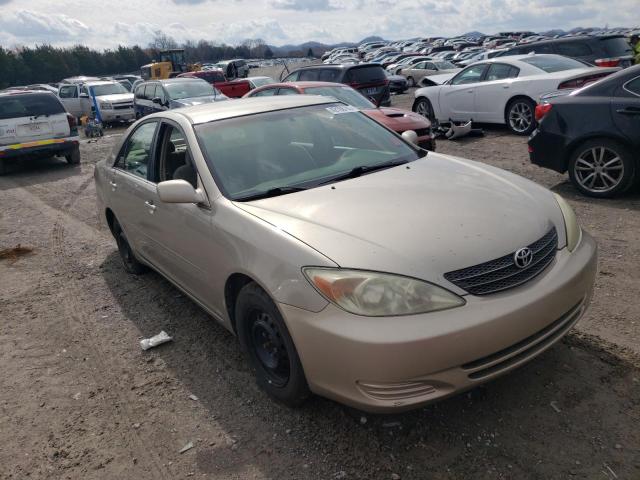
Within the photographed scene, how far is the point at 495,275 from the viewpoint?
2.50m

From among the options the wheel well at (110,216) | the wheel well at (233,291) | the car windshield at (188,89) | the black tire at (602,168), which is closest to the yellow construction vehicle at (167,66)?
the car windshield at (188,89)

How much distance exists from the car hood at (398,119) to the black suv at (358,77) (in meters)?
3.48

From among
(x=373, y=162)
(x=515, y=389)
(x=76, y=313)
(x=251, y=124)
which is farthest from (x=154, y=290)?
(x=515, y=389)

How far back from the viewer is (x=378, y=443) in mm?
2699

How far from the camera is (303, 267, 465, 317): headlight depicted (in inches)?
93.5

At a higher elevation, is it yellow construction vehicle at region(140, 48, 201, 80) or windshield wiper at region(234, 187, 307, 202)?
windshield wiper at region(234, 187, 307, 202)

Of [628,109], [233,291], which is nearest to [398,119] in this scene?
[628,109]

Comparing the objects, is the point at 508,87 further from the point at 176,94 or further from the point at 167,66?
the point at 167,66

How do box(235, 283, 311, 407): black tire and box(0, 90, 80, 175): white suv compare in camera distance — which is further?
box(0, 90, 80, 175): white suv

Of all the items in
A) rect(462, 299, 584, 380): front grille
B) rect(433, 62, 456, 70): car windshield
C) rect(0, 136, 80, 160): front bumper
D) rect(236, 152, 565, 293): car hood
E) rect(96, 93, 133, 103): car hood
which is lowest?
rect(433, 62, 456, 70): car windshield

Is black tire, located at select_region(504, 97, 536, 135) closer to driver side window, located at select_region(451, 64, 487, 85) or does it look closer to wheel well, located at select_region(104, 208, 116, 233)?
driver side window, located at select_region(451, 64, 487, 85)

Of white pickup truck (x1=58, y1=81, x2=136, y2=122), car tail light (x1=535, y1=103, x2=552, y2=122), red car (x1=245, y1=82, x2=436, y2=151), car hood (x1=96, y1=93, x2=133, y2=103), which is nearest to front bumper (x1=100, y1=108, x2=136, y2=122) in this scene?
white pickup truck (x1=58, y1=81, x2=136, y2=122)

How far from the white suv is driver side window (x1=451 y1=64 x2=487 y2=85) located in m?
8.84

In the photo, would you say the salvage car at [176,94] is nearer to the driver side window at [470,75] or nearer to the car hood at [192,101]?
the car hood at [192,101]
